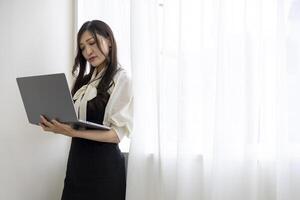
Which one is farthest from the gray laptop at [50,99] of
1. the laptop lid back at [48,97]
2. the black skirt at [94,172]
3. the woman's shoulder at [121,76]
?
the woman's shoulder at [121,76]

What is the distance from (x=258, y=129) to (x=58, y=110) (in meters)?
0.80

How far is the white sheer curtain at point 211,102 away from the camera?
1337 mm

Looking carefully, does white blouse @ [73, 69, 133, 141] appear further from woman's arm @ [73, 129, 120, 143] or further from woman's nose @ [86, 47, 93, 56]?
woman's nose @ [86, 47, 93, 56]

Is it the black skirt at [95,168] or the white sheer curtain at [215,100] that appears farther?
the black skirt at [95,168]

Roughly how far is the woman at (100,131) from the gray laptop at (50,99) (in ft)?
0.18

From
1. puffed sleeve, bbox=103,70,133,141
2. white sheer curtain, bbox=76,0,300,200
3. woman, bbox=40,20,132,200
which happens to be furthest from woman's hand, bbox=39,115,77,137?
white sheer curtain, bbox=76,0,300,200

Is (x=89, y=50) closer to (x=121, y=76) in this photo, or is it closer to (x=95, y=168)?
(x=121, y=76)

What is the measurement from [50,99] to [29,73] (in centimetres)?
44

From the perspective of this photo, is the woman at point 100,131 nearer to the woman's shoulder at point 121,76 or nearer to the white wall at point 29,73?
the woman's shoulder at point 121,76

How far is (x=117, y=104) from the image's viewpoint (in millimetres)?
1491

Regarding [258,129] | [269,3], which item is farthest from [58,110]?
[269,3]

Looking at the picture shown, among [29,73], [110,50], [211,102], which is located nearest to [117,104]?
[110,50]

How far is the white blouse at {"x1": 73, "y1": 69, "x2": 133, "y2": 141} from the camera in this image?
1.48 meters

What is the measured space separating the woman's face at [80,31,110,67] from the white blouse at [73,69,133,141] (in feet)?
0.35
